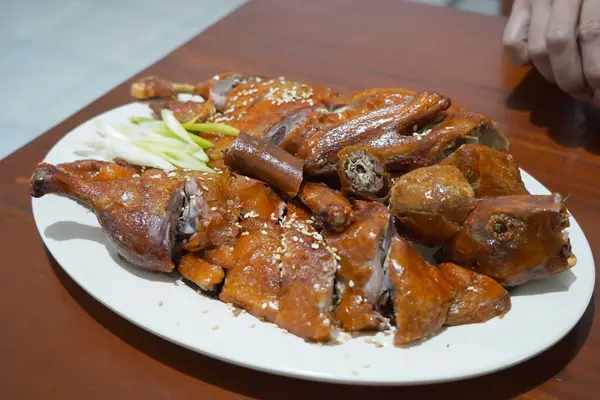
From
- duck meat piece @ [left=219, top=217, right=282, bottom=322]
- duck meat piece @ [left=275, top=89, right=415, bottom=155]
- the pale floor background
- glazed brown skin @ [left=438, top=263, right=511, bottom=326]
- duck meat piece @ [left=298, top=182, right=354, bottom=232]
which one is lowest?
the pale floor background

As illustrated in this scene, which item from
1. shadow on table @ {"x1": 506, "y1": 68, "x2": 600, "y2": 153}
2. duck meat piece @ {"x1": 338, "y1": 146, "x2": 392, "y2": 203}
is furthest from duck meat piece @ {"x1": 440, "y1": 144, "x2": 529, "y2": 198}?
shadow on table @ {"x1": 506, "y1": 68, "x2": 600, "y2": 153}

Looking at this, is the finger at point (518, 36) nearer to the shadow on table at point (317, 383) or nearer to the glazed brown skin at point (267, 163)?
the glazed brown skin at point (267, 163)

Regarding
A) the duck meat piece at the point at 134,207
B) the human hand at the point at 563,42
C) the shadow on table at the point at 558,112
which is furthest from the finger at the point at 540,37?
the duck meat piece at the point at 134,207

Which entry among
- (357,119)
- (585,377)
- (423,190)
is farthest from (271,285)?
(585,377)

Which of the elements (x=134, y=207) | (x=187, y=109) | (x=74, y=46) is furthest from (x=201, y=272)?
(x=74, y=46)

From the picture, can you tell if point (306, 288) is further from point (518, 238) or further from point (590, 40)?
point (590, 40)

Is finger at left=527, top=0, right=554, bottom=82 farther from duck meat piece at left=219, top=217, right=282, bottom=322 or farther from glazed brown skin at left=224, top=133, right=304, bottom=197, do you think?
duck meat piece at left=219, top=217, right=282, bottom=322

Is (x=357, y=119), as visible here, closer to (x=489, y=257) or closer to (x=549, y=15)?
(x=489, y=257)
